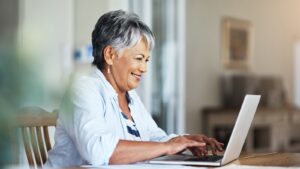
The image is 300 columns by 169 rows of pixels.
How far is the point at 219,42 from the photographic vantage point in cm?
733

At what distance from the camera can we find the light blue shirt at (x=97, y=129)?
60.6 inches

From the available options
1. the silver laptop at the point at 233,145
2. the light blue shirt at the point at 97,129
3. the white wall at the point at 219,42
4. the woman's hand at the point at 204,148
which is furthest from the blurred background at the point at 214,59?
the silver laptop at the point at 233,145

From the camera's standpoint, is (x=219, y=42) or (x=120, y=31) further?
(x=219, y=42)

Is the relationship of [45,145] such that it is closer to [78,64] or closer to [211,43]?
[78,64]

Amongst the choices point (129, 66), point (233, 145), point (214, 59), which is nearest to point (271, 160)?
point (233, 145)

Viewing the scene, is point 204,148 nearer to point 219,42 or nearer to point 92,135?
point 92,135

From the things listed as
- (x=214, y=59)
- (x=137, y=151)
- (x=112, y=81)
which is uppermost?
(x=112, y=81)

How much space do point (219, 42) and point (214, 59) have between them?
0.72 feet

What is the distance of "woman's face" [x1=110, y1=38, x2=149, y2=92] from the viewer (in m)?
1.88

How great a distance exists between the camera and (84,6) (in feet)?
15.1

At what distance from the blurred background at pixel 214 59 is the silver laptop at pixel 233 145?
8.62 ft

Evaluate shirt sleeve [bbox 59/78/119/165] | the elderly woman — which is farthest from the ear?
shirt sleeve [bbox 59/78/119/165]

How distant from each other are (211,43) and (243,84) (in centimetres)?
70

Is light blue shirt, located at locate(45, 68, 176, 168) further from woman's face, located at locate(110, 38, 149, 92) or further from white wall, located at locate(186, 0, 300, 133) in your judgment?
white wall, located at locate(186, 0, 300, 133)
